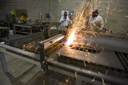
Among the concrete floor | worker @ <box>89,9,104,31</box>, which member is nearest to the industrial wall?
worker @ <box>89,9,104,31</box>

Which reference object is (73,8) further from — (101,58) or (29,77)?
(101,58)

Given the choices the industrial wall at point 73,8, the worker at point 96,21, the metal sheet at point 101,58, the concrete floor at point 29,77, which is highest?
the industrial wall at point 73,8

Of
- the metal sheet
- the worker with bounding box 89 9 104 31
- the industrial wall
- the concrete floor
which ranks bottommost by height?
the concrete floor

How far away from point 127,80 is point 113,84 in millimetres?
114

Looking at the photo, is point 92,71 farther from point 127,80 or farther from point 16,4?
point 16,4

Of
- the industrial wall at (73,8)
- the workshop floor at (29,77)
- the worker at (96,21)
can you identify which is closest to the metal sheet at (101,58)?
the workshop floor at (29,77)

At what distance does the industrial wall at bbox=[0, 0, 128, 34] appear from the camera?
341 centimetres

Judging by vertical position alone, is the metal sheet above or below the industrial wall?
below

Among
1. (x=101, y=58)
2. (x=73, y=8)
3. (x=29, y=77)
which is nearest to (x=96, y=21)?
(x=73, y=8)

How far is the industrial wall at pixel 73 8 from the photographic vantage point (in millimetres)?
3412

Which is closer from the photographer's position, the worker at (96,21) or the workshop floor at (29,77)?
the workshop floor at (29,77)

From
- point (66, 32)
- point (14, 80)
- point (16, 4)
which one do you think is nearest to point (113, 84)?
point (66, 32)

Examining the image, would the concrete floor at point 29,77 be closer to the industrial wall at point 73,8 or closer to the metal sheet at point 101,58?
the metal sheet at point 101,58

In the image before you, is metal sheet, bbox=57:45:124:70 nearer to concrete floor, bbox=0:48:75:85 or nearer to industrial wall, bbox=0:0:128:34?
concrete floor, bbox=0:48:75:85
